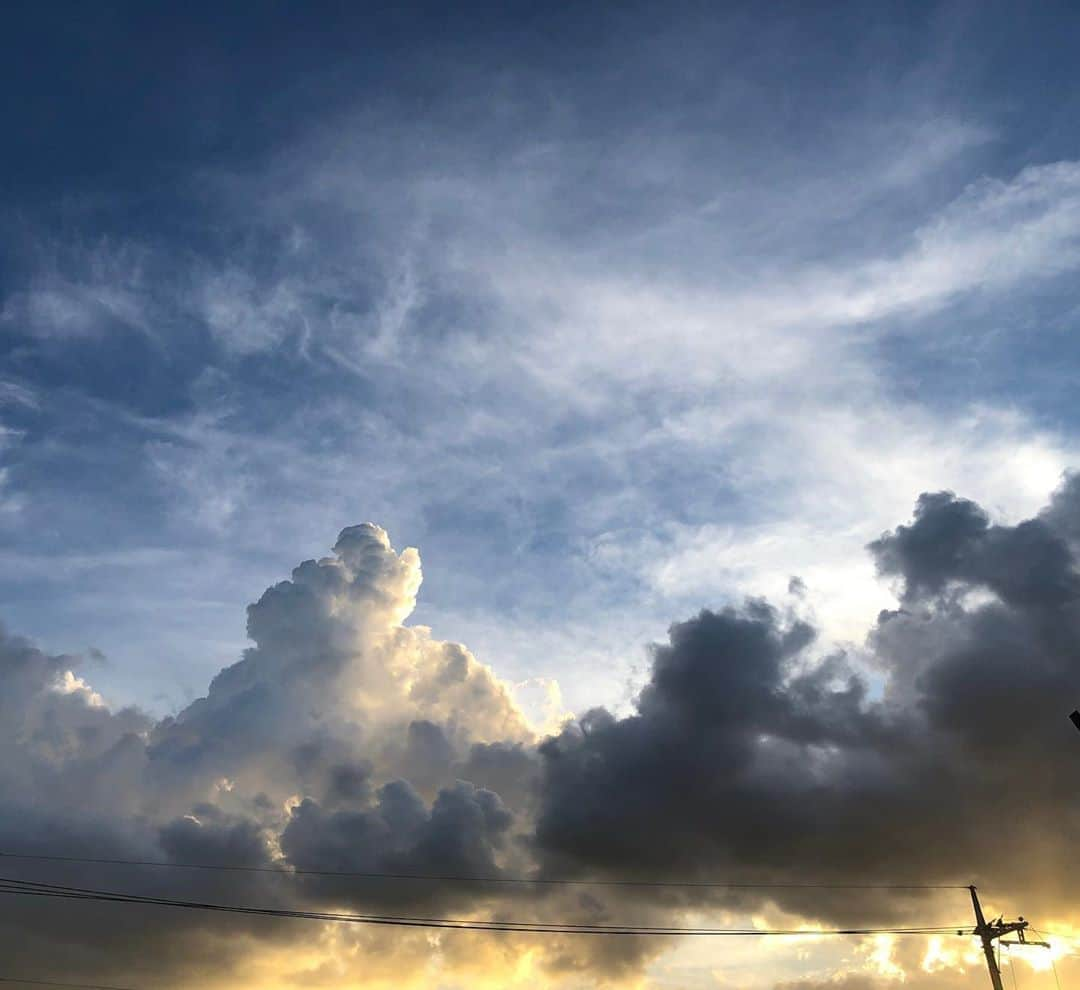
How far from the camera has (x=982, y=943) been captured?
100562mm

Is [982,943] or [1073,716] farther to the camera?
[982,943]

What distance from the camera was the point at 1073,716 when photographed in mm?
62469

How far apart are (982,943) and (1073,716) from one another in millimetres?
49839

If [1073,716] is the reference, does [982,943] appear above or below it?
below
